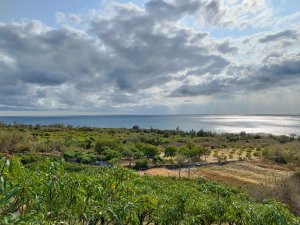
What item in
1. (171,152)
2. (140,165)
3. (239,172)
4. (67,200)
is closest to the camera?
(67,200)

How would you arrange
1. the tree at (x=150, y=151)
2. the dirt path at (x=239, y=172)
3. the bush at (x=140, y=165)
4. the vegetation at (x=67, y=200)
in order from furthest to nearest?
1. the tree at (x=150, y=151)
2. the bush at (x=140, y=165)
3. the dirt path at (x=239, y=172)
4. the vegetation at (x=67, y=200)

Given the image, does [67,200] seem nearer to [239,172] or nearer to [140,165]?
[140,165]

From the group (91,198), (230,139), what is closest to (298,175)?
(91,198)

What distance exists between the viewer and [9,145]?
1422 inches

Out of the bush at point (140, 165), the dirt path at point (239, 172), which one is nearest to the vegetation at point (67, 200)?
the dirt path at point (239, 172)

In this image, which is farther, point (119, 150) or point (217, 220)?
point (119, 150)

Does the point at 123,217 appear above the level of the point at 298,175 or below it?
above

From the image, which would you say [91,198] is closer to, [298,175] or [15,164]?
[15,164]

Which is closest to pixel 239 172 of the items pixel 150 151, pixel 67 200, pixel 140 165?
pixel 140 165

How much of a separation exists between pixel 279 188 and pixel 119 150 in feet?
71.8

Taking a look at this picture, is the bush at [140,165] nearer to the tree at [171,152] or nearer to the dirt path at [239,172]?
the dirt path at [239,172]

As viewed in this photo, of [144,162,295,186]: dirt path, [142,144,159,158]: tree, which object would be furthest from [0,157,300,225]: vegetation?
[142,144,159,158]: tree

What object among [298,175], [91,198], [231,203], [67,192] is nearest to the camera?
[67,192]

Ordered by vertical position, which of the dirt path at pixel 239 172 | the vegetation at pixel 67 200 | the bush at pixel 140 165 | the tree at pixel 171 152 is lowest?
the dirt path at pixel 239 172
